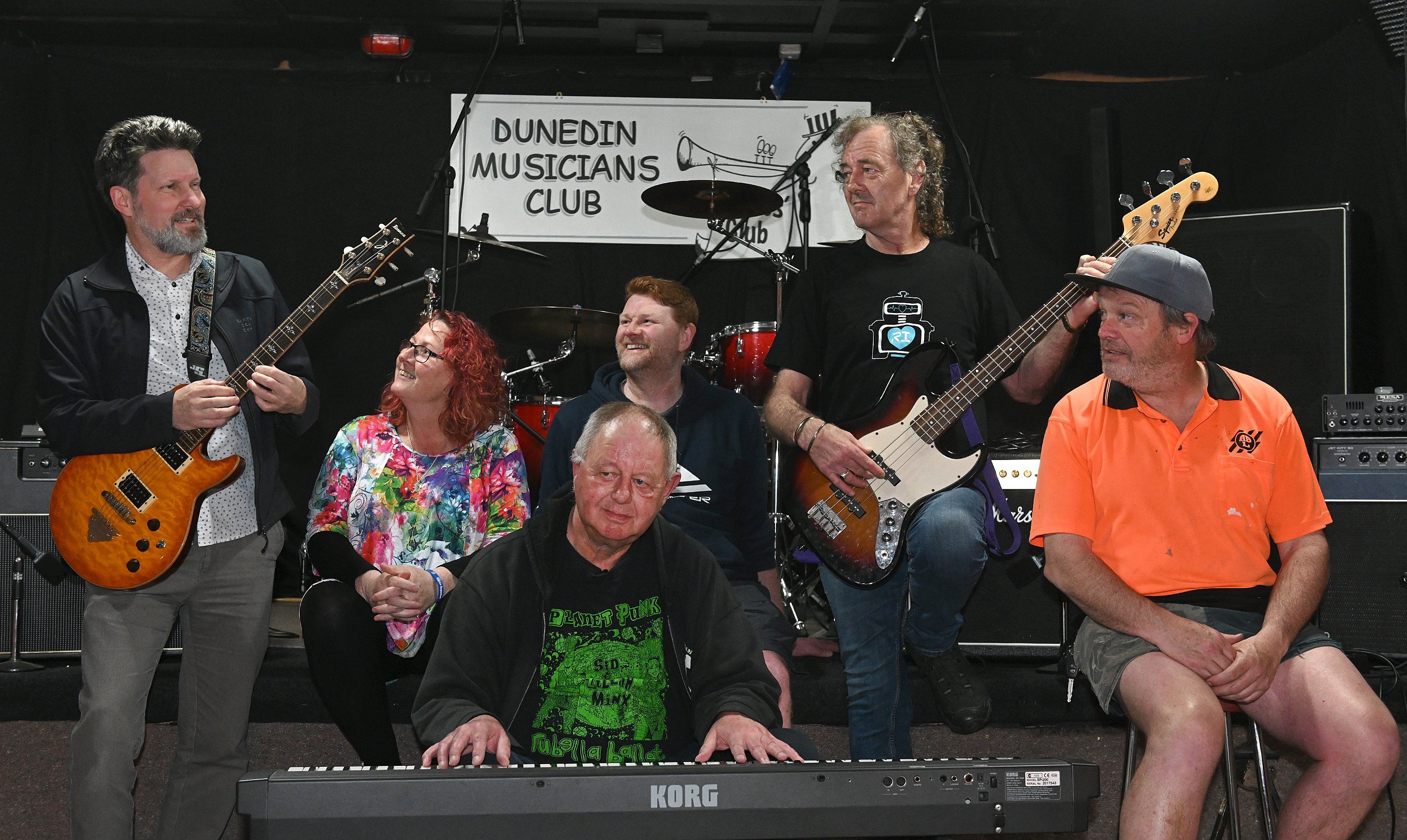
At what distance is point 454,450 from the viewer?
332 cm

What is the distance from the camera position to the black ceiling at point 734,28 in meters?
5.09

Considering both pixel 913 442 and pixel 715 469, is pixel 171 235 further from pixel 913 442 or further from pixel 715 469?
pixel 913 442

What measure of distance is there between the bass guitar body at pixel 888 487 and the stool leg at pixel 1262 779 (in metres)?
0.97

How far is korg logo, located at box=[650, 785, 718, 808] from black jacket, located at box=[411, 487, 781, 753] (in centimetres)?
56

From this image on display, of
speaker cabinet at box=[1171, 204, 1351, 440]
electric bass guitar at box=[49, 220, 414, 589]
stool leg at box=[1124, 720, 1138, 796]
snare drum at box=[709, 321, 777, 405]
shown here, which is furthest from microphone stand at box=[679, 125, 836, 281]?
stool leg at box=[1124, 720, 1138, 796]

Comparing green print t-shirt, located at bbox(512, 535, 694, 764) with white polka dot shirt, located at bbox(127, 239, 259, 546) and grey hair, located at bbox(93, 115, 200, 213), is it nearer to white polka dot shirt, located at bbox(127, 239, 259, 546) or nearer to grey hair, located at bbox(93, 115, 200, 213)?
white polka dot shirt, located at bbox(127, 239, 259, 546)

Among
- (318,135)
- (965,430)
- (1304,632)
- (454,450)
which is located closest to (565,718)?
(454,450)

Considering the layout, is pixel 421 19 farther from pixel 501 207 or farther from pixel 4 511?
pixel 4 511

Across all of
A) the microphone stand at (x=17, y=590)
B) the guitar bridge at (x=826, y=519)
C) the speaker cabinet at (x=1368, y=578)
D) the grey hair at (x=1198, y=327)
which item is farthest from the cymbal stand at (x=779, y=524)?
the microphone stand at (x=17, y=590)

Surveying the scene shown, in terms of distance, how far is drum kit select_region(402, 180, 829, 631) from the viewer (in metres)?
4.44

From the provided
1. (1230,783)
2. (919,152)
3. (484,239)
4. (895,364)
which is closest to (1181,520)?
(1230,783)

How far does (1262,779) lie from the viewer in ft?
8.27

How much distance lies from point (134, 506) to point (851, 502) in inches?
77.2

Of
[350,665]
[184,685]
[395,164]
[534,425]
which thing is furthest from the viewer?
[395,164]
